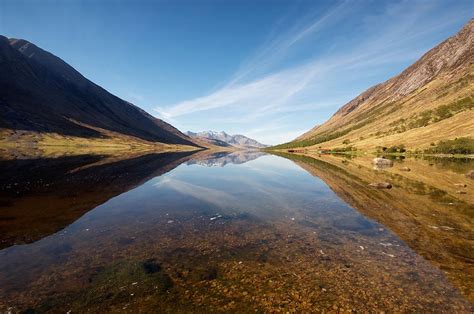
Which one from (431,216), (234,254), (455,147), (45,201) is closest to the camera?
(234,254)

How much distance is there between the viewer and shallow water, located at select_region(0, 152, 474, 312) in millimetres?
12773

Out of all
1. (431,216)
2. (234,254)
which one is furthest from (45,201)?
(431,216)

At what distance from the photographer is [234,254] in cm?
1773

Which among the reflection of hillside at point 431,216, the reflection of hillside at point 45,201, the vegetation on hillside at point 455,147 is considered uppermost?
the vegetation on hillside at point 455,147

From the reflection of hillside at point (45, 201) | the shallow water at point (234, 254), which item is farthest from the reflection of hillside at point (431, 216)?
the reflection of hillside at point (45, 201)

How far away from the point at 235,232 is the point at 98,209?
16.3m

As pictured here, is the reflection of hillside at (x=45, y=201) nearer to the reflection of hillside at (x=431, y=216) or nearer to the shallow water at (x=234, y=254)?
the shallow water at (x=234, y=254)

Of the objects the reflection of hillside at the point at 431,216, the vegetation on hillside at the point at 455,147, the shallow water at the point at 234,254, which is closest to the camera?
the shallow water at the point at 234,254

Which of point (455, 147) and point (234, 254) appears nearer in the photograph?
point (234, 254)

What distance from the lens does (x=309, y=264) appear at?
54.0 ft

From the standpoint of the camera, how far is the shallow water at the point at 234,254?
12773mm

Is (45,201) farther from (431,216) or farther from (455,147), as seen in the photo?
(455,147)

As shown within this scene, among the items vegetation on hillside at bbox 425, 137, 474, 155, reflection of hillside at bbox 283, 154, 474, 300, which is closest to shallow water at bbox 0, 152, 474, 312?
reflection of hillside at bbox 283, 154, 474, 300

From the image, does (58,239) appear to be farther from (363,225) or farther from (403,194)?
(403,194)
